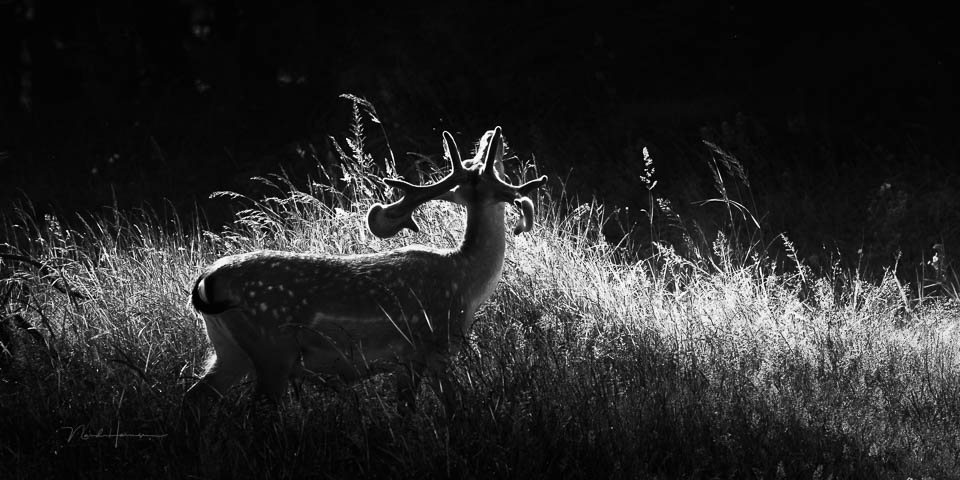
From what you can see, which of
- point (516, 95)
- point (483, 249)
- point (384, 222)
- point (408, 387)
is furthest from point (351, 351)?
point (516, 95)

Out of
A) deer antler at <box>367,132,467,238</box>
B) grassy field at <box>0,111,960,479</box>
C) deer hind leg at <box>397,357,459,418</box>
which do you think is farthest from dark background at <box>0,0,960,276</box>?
deer hind leg at <box>397,357,459,418</box>

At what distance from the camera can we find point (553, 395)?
4.95 m

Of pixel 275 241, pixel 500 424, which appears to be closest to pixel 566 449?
pixel 500 424

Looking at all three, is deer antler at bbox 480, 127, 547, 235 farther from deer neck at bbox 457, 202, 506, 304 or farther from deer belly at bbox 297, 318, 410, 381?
deer belly at bbox 297, 318, 410, 381

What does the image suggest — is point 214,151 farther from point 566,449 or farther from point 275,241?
point 566,449

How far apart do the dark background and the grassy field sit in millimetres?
2801

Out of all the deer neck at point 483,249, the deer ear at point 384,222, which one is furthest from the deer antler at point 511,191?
the deer ear at point 384,222

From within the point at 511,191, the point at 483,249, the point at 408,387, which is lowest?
the point at 408,387

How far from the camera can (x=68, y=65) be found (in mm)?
11562

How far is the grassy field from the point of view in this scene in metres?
4.64

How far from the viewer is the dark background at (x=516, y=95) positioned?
31.4 feet

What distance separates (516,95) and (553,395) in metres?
6.02

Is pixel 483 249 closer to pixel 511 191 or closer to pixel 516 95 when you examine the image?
pixel 511 191
